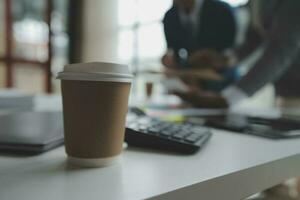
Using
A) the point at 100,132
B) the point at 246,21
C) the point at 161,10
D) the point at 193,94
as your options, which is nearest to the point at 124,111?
the point at 100,132

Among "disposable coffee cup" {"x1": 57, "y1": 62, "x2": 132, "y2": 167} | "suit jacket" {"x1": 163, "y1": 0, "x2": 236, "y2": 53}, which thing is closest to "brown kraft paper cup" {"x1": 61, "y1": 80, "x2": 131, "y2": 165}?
"disposable coffee cup" {"x1": 57, "y1": 62, "x2": 132, "y2": 167}

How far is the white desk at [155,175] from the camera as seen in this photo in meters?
0.21

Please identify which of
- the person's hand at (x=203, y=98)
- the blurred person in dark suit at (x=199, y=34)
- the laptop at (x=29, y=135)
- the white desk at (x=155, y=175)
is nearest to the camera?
the white desk at (x=155, y=175)

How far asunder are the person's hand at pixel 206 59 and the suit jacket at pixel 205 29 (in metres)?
0.02

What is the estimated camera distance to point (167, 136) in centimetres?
37

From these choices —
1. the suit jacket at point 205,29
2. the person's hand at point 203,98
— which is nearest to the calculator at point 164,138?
the suit jacket at point 205,29

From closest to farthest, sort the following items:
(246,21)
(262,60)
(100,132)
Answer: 1. (100,132)
2. (262,60)
3. (246,21)

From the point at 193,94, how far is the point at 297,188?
1.48 ft

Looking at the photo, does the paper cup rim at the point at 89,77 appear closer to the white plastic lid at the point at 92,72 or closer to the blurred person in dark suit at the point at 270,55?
the white plastic lid at the point at 92,72

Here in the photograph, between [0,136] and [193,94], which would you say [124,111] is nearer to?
[0,136]

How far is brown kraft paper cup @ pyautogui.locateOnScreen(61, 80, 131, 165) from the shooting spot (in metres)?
0.27

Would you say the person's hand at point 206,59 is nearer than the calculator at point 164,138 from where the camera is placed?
No

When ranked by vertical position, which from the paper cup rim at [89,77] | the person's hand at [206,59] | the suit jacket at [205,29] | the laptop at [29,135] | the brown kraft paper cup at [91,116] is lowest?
the laptop at [29,135]

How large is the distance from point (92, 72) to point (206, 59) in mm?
835
